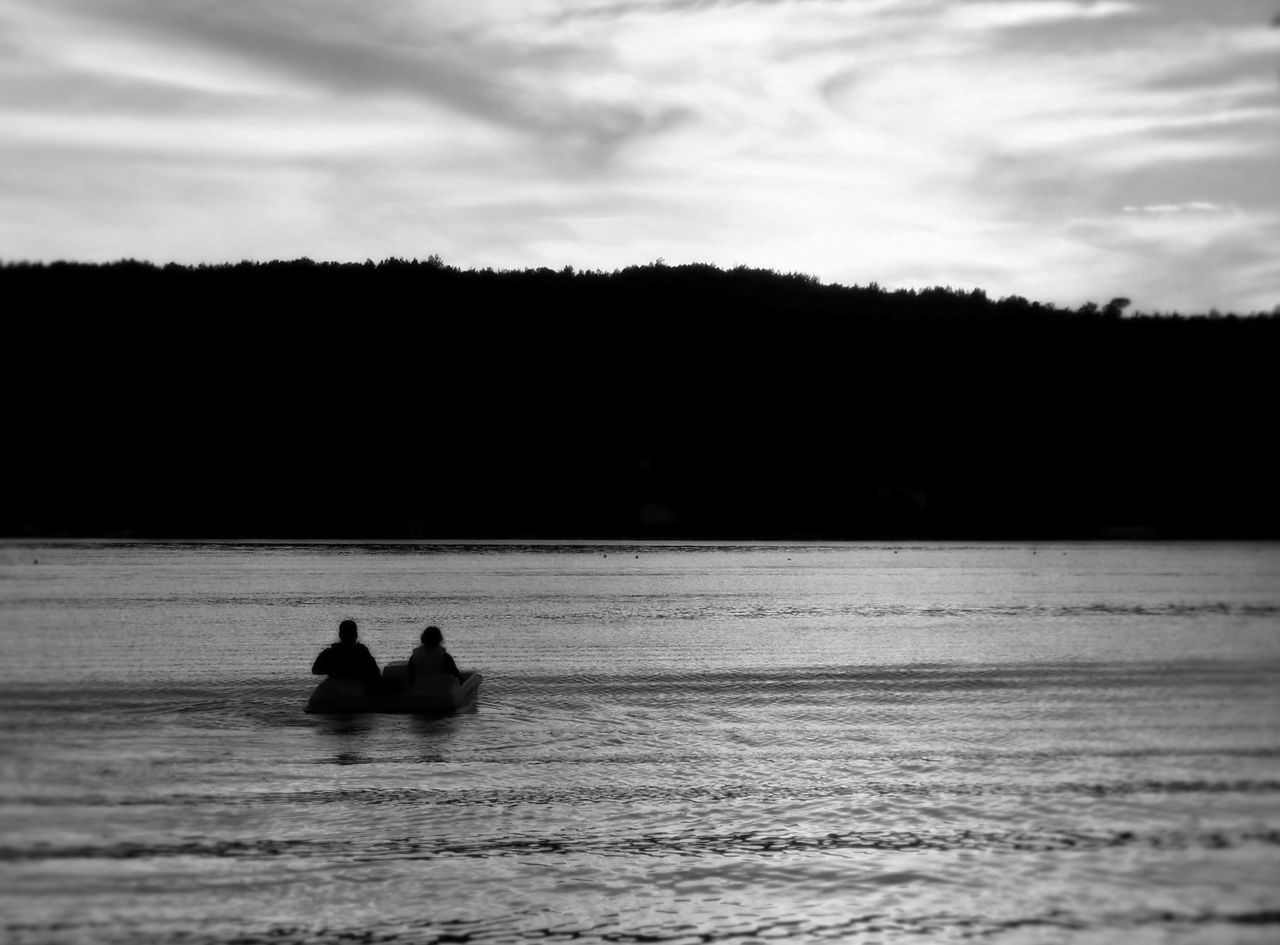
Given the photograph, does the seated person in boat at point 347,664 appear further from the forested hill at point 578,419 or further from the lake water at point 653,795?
the forested hill at point 578,419

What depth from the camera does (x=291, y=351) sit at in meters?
167

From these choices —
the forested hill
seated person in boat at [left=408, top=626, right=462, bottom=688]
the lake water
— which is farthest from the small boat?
the forested hill

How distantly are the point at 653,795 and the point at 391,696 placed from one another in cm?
852

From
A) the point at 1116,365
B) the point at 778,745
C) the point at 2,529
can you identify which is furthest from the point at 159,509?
the point at 778,745

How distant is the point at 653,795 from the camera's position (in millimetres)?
19484

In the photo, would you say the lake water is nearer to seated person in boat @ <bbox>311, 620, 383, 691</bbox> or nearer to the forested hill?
seated person in boat @ <bbox>311, 620, 383, 691</bbox>

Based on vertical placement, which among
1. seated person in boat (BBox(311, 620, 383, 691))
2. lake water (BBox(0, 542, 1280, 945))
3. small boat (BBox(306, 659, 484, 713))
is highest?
seated person in boat (BBox(311, 620, 383, 691))

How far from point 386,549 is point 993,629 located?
120m

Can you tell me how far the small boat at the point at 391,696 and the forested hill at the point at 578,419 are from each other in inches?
5264

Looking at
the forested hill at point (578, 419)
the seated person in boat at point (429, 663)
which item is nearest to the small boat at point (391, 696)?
the seated person in boat at point (429, 663)

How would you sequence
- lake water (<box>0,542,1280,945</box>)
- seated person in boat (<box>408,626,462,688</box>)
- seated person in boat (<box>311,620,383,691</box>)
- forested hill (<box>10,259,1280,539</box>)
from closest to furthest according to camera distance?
lake water (<box>0,542,1280,945</box>), seated person in boat (<box>311,620,383,691</box>), seated person in boat (<box>408,626,462,688</box>), forested hill (<box>10,259,1280,539</box>)

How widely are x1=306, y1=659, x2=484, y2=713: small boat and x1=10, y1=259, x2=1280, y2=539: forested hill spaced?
134 metres

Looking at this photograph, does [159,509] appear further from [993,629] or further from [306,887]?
[306,887]

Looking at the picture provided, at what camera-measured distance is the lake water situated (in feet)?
45.4
